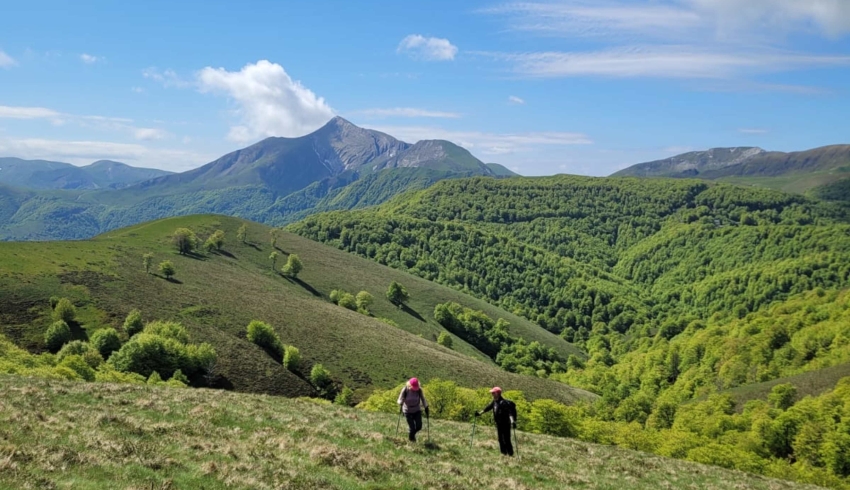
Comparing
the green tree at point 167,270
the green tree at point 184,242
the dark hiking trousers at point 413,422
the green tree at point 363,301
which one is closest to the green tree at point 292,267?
the green tree at point 363,301

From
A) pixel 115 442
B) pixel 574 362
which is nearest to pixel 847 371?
pixel 574 362

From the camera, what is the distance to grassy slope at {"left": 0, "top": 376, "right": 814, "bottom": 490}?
46.5ft

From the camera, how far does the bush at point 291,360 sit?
8688 cm

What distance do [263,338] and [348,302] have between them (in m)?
54.1

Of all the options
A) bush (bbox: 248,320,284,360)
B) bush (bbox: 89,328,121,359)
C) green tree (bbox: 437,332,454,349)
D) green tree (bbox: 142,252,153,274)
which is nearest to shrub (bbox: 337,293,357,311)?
green tree (bbox: 437,332,454,349)

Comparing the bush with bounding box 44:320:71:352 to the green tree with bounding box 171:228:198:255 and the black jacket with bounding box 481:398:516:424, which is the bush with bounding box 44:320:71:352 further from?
the black jacket with bounding box 481:398:516:424

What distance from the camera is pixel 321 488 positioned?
14.7m

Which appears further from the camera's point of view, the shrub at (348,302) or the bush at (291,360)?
the shrub at (348,302)

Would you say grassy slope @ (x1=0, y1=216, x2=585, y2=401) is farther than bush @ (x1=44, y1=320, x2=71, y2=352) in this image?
Yes

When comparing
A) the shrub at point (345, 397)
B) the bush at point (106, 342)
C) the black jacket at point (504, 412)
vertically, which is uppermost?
the black jacket at point (504, 412)

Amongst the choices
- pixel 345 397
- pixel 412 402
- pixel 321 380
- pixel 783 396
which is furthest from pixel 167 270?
pixel 783 396

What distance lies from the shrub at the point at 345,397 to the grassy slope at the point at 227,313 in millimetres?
4780

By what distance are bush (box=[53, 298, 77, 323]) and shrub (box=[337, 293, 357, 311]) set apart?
6936cm

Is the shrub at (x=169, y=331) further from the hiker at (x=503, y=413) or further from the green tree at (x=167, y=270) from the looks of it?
the hiker at (x=503, y=413)
